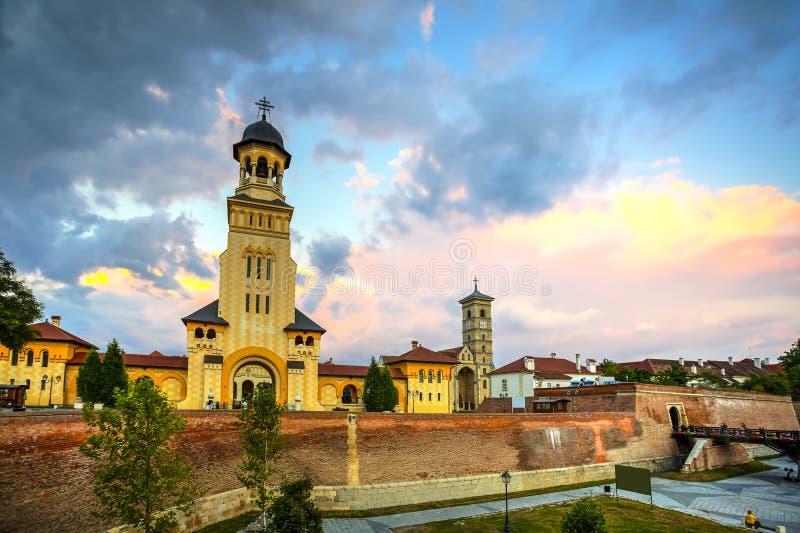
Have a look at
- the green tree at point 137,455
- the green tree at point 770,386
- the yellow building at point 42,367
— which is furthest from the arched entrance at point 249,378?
the green tree at point 770,386

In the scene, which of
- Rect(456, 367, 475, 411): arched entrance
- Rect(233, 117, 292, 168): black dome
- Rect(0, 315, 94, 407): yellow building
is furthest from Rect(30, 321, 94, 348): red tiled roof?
Rect(456, 367, 475, 411): arched entrance

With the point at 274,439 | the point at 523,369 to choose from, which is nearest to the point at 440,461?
the point at 274,439

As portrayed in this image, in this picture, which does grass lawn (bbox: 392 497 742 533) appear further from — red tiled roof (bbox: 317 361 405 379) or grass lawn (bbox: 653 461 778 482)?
red tiled roof (bbox: 317 361 405 379)

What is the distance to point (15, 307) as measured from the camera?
2381cm

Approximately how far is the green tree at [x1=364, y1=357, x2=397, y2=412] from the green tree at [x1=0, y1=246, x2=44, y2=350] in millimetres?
26280

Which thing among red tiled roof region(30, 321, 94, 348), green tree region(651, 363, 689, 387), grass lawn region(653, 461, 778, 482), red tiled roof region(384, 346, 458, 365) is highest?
red tiled roof region(30, 321, 94, 348)

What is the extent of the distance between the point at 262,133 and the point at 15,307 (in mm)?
27123

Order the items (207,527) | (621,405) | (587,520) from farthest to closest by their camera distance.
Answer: (621,405)
(207,527)
(587,520)

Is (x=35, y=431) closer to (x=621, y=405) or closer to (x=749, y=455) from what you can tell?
(x=621, y=405)

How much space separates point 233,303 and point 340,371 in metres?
11.9

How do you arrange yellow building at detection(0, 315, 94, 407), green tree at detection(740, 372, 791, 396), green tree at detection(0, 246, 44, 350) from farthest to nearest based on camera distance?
green tree at detection(740, 372, 791, 396), yellow building at detection(0, 315, 94, 407), green tree at detection(0, 246, 44, 350)

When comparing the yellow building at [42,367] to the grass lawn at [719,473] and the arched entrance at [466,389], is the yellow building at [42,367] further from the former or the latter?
the arched entrance at [466,389]

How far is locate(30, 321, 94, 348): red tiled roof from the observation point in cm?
3888

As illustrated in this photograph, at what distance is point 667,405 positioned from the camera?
4797cm
